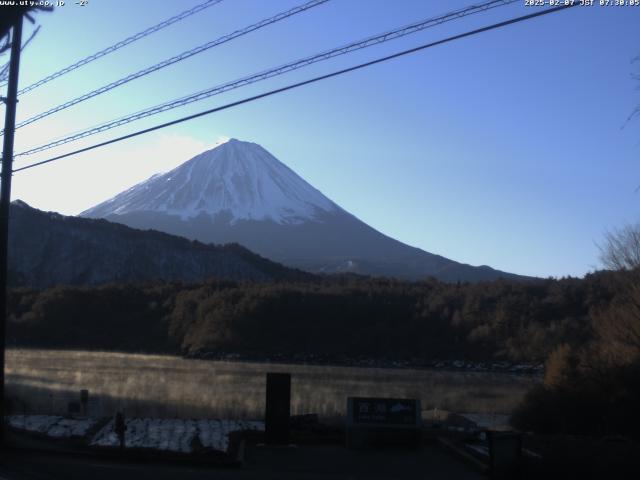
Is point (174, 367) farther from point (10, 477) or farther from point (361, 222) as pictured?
point (361, 222)

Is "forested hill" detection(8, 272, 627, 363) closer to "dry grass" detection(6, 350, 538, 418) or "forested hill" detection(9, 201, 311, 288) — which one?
"forested hill" detection(9, 201, 311, 288)

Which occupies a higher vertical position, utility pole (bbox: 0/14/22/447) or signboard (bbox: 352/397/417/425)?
utility pole (bbox: 0/14/22/447)

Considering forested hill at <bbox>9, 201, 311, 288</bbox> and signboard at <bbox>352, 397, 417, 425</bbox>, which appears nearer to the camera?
signboard at <bbox>352, 397, 417, 425</bbox>

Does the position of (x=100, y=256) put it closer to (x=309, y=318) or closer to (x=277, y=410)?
(x=309, y=318)

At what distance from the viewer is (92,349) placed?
3083 inches

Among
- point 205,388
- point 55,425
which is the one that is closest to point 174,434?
point 55,425

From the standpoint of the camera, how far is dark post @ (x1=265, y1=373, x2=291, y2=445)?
17672 mm

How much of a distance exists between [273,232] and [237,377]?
378ft

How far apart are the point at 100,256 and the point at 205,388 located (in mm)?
75587

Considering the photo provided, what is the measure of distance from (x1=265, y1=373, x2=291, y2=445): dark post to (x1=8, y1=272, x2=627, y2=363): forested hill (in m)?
53.6

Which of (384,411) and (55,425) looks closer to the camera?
(384,411)

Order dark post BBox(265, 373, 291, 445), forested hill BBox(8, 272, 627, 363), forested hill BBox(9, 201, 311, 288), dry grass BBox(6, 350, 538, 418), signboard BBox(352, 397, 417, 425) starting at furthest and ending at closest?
forested hill BBox(9, 201, 311, 288)
forested hill BBox(8, 272, 627, 363)
dry grass BBox(6, 350, 538, 418)
signboard BBox(352, 397, 417, 425)
dark post BBox(265, 373, 291, 445)

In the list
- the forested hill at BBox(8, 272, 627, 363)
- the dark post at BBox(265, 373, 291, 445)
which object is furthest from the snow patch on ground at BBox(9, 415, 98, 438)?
the forested hill at BBox(8, 272, 627, 363)

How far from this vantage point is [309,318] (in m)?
83.9
